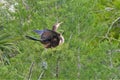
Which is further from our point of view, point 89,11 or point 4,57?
point 4,57

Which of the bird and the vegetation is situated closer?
the vegetation

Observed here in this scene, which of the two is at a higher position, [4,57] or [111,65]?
[111,65]

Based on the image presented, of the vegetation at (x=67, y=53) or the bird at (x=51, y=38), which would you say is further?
the bird at (x=51, y=38)

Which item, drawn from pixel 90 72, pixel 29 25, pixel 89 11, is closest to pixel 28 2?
pixel 29 25

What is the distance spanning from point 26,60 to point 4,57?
221 inches

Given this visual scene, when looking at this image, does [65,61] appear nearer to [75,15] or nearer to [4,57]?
[75,15]

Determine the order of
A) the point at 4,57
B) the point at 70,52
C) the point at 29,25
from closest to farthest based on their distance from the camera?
the point at 70,52 → the point at 29,25 → the point at 4,57

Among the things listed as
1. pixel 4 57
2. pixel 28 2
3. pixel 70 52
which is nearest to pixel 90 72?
pixel 70 52

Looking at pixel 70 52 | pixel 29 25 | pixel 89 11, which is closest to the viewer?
pixel 70 52

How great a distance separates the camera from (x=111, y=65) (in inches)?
199

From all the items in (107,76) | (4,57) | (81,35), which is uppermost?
(81,35)

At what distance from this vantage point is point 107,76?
16.5ft

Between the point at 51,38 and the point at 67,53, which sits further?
the point at 51,38

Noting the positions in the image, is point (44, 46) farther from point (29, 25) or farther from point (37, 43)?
point (29, 25)
